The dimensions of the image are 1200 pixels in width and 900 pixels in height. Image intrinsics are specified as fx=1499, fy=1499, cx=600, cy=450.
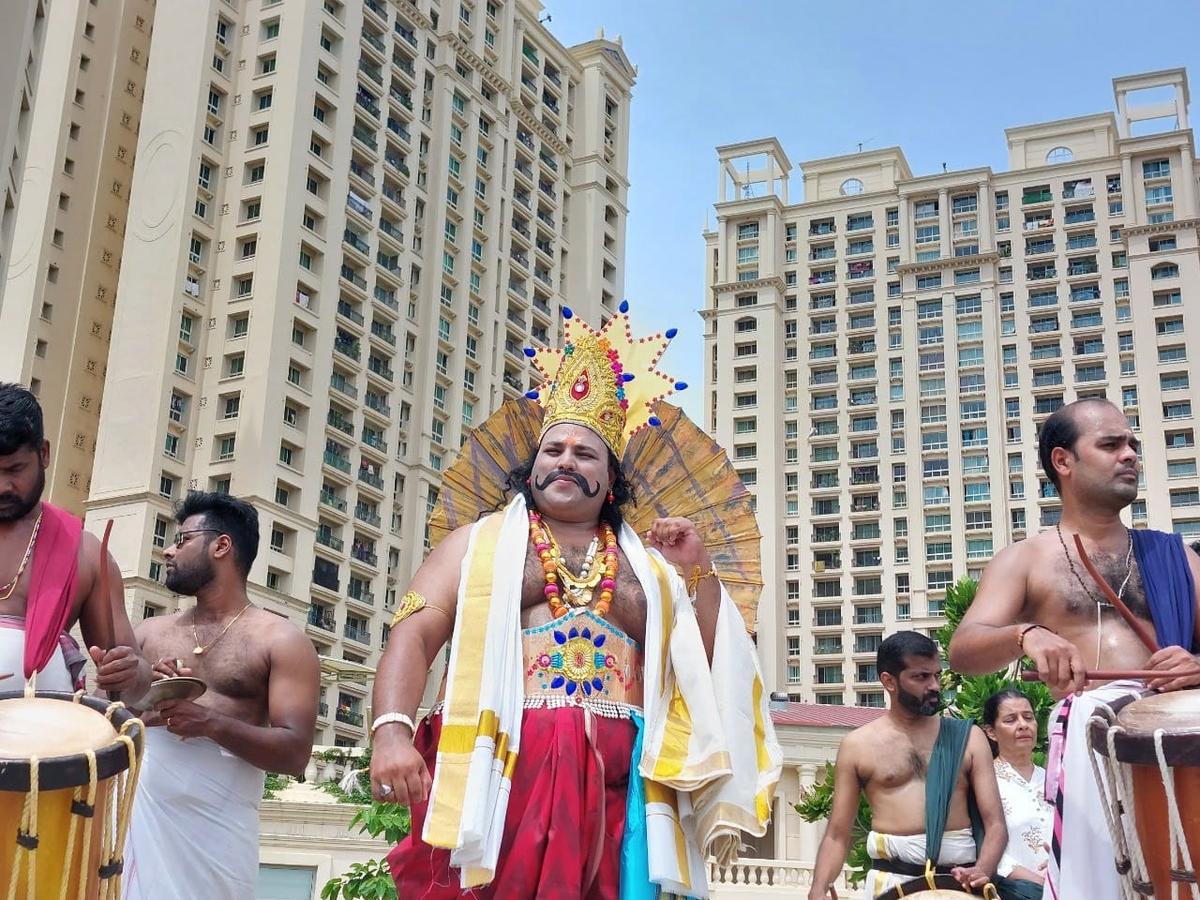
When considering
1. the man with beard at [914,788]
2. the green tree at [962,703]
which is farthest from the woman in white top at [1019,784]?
the green tree at [962,703]

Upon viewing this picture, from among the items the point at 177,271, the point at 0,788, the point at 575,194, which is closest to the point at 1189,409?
the point at 575,194

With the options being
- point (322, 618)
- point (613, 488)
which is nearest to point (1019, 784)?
point (613, 488)

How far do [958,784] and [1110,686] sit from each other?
3233 millimetres

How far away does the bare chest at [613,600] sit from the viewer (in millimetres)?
6008

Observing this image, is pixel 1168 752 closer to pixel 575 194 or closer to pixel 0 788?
pixel 0 788

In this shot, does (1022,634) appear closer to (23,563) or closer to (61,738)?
(61,738)

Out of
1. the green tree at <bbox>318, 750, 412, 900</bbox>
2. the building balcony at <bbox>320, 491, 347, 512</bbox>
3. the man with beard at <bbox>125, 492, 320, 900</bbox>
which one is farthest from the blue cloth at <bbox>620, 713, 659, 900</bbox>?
the building balcony at <bbox>320, 491, 347, 512</bbox>

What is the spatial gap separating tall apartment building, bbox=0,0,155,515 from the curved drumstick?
57676mm

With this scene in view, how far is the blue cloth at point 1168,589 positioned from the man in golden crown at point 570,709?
1.58 m

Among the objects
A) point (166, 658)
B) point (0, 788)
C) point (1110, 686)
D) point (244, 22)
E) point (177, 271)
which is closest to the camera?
point (0, 788)

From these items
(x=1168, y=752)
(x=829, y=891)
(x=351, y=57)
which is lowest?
(x=829, y=891)

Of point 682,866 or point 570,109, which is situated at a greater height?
point 570,109

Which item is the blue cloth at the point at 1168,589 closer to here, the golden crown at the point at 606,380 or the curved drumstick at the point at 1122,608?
the curved drumstick at the point at 1122,608

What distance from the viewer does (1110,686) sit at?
17.3 ft
